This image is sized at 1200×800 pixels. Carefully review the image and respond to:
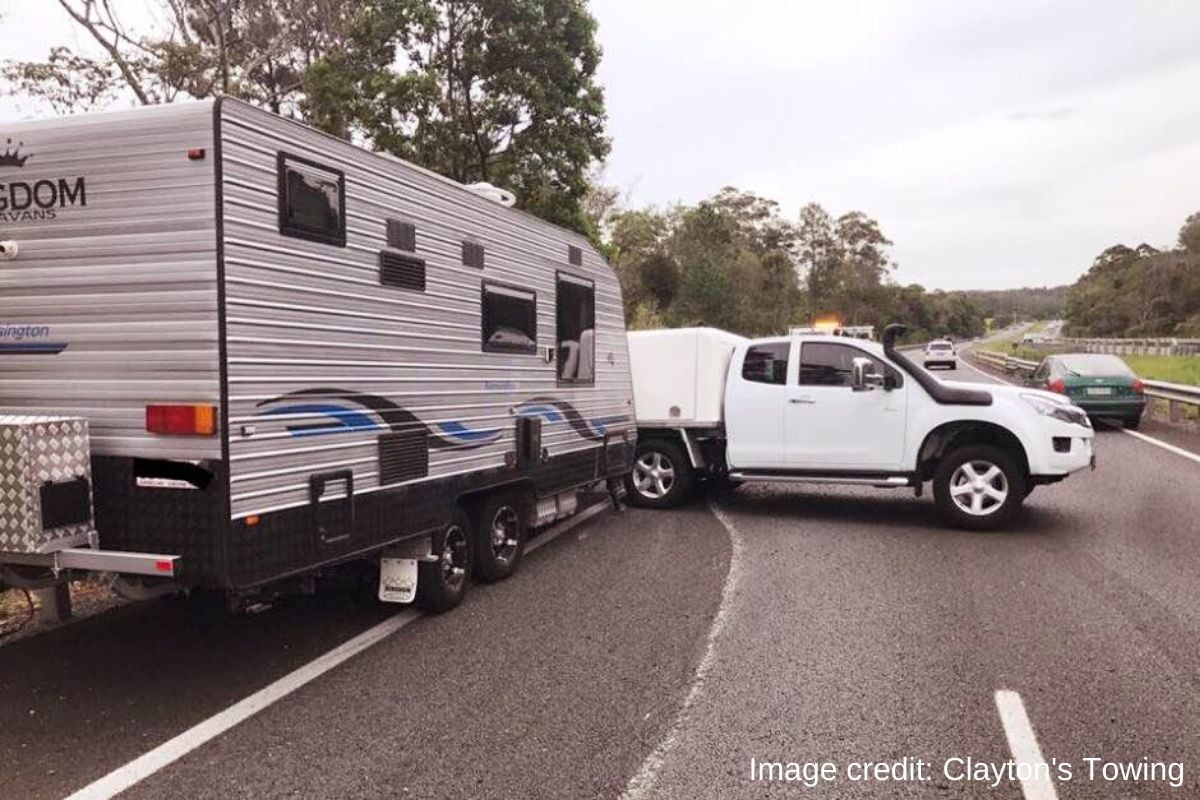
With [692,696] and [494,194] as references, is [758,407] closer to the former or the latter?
[494,194]

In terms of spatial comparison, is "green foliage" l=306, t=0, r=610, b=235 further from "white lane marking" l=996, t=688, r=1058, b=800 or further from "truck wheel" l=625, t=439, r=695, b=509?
"white lane marking" l=996, t=688, r=1058, b=800

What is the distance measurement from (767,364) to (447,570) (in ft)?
16.0

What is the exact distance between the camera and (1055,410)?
844 centimetres

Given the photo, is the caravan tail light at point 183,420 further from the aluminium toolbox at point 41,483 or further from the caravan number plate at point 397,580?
the caravan number plate at point 397,580

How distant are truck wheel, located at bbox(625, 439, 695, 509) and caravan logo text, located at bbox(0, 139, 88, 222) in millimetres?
6549

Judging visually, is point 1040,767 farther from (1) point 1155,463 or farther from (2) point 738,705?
(1) point 1155,463

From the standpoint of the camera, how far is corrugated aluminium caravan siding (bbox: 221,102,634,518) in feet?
13.3

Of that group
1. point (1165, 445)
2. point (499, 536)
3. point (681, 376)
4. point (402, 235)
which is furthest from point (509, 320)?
point (1165, 445)

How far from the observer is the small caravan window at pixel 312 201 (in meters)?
4.34

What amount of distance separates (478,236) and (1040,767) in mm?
4566

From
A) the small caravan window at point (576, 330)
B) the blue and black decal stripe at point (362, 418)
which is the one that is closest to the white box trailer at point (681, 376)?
the small caravan window at point (576, 330)

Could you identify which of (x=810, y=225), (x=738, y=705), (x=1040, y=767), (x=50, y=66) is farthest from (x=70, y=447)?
(x=810, y=225)

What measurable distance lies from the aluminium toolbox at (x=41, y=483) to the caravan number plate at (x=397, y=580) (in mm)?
1891

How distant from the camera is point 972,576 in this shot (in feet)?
21.8
